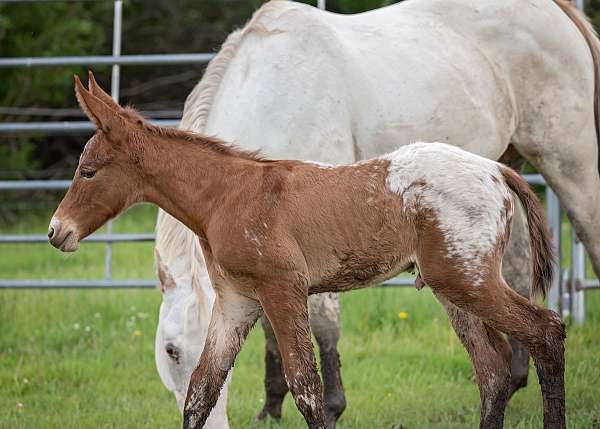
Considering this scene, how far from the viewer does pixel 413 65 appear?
4855mm

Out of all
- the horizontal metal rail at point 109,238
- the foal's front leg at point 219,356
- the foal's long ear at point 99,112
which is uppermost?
the foal's long ear at point 99,112

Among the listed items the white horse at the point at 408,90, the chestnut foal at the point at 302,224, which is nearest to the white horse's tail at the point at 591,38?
the white horse at the point at 408,90

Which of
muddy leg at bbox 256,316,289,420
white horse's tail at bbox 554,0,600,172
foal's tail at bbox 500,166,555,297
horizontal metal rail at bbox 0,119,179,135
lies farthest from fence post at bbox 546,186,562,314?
foal's tail at bbox 500,166,555,297

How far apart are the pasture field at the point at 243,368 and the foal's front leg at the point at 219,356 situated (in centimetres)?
110

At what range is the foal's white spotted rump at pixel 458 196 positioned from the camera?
3402mm

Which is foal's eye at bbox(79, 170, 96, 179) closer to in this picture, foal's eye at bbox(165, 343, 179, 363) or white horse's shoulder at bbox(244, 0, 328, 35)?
foal's eye at bbox(165, 343, 179, 363)

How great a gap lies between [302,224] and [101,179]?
733mm

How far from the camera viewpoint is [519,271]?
17.4ft

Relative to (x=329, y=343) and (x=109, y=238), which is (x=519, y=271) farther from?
(x=109, y=238)

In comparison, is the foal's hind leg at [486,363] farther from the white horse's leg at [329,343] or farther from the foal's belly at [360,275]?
the white horse's leg at [329,343]

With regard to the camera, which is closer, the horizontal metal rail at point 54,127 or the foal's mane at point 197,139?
the foal's mane at point 197,139

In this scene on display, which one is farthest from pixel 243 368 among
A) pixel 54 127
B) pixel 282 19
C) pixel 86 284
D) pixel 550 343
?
pixel 550 343

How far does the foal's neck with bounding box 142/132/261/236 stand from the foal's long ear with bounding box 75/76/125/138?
0.46ft

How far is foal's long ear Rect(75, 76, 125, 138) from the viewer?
3459 millimetres
